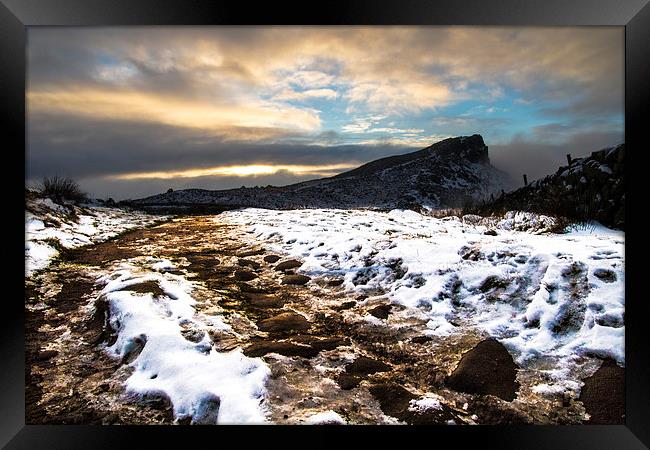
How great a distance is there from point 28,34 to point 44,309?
326cm

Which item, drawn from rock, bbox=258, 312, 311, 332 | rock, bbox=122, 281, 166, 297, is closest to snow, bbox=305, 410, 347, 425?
rock, bbox=258, 312, 311, 332

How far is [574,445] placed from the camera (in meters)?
2.84

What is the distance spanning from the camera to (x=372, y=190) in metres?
33.0

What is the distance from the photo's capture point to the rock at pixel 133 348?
10.9 feet

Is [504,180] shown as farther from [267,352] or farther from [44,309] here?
[44,309]

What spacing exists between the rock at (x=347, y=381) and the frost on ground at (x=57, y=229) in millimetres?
5163

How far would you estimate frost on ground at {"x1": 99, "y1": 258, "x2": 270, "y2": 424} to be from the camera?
2744 mm

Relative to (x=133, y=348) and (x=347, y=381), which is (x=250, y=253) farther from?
(x=347, y=381)

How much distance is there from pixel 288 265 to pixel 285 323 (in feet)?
7.73

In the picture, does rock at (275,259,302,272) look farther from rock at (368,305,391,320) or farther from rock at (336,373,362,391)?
rock at (336,373,362,391)

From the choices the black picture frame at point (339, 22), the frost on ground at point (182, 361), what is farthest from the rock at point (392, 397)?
the black picture frame at point (339, 22)

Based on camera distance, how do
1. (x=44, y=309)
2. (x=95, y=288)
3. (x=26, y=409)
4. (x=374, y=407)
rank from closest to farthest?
1. (x=374, y=407)
2. (x=26, y=409)
3. (x=44, y=309)
4. (x=95, y=288)

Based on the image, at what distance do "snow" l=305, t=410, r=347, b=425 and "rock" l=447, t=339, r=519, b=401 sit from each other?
104 cm
